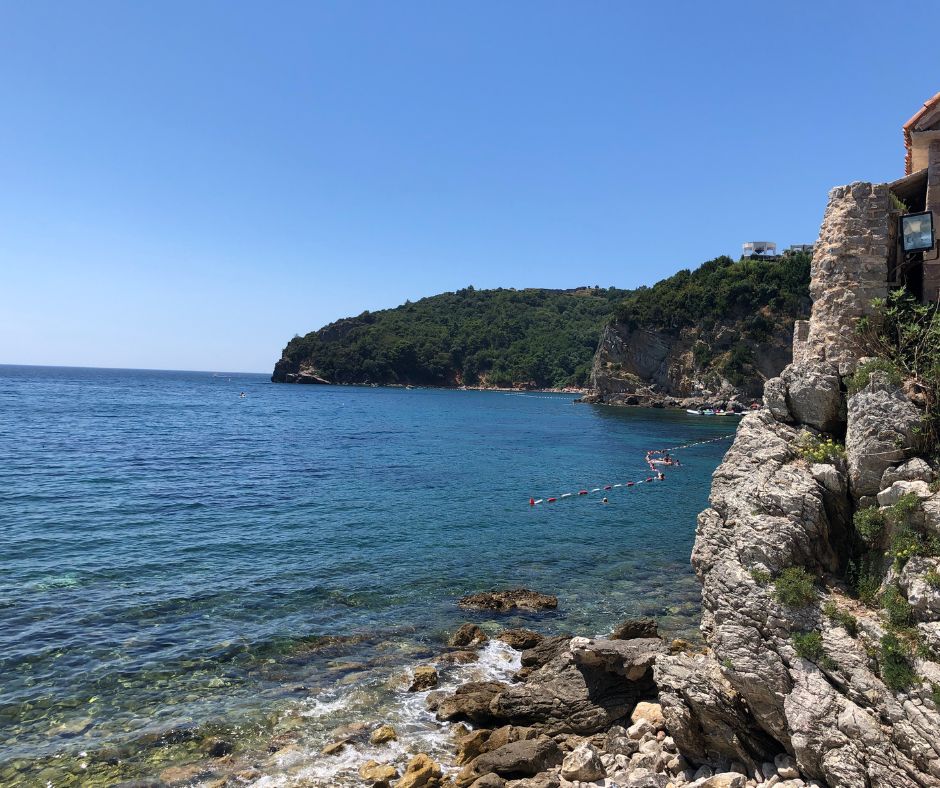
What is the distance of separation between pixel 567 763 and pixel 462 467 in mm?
34253

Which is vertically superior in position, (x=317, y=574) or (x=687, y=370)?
(x=687, y=370)

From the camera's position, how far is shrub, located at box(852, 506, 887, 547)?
888 cm

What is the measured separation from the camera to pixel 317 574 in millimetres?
20719

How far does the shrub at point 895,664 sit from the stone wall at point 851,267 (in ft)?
14.9

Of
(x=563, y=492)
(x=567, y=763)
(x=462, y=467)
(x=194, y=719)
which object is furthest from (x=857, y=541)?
(x=462, y=467)

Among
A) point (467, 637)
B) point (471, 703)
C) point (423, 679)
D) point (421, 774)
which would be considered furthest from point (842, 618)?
point (467, 637)

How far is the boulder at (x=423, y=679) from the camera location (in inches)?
539

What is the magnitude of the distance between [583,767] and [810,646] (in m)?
4.40

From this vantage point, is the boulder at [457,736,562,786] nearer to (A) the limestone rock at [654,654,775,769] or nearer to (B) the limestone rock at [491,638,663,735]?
(B) the limestone rock at [491,638,663,735]

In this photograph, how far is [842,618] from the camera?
8.50m

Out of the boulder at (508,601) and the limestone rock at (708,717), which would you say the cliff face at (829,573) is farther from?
the boulder at (508,601)

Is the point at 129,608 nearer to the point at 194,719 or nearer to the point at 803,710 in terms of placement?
the point at 194,719

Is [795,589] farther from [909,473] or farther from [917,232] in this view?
[917,232]

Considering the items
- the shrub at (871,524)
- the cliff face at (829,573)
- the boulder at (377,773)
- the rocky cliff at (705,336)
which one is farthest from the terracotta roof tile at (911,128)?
the rocky cliff at (705,336)
